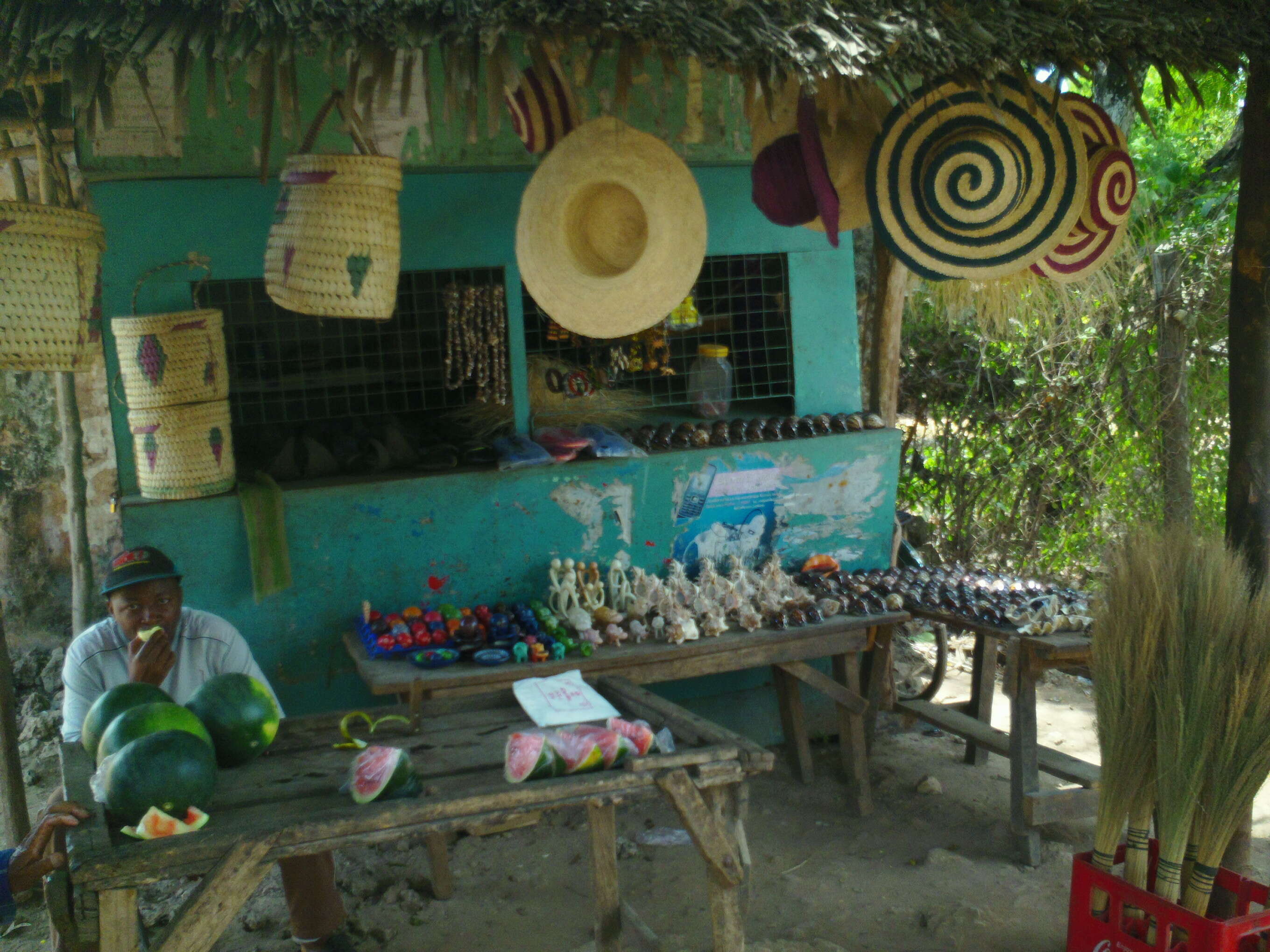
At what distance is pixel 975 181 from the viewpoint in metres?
3.62

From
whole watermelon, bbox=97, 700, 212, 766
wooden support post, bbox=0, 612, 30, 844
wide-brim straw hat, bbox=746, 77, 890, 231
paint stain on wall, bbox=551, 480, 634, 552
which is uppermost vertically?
wide-brim straw hat, bbox=746, 77, 890, 231

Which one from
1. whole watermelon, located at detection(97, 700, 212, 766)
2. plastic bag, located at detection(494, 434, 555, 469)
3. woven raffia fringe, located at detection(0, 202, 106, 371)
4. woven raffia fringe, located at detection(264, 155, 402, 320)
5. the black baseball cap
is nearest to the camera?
whole watermelon, located at detection(97, 700, 212, 766)

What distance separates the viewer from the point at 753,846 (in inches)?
174

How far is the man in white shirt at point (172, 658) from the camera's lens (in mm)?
3348

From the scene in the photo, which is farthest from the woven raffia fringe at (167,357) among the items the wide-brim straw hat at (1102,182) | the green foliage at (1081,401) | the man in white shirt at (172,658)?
the green foliage at (1081,401)

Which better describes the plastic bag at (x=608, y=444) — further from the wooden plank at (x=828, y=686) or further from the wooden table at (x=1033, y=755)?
the wooden table at (x=1033, y=755)

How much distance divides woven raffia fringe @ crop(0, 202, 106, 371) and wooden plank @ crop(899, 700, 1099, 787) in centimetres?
373

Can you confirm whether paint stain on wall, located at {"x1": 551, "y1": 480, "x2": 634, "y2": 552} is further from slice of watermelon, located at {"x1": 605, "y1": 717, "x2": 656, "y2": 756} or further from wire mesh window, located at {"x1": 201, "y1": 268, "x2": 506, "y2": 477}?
slice of watermelon, located at {"x1": 605, "y1": 717, "x2": 656, "y2": 756}

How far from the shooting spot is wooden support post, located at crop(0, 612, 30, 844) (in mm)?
3391

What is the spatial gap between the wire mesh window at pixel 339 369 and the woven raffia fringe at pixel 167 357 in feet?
2.23

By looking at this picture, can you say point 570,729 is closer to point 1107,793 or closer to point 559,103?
point 1107,793

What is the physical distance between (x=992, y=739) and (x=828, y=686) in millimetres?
758

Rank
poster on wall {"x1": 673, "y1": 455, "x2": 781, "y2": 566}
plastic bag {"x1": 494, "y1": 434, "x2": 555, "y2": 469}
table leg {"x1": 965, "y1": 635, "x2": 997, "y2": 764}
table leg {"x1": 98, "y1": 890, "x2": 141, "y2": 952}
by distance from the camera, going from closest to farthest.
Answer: table leg {"x1": 98, "y1": 890, "x2": 141, "y2": 952}, plastic bag {"x1": 494, "y1": 434, "x2": 555, "y2": 469}, poster on wall {"x1": 673, "y1": 455, "x2": 781, "y2": 566}, table leg {"x1": 965, "y1": 635, "x2": 997, "y2": 764}

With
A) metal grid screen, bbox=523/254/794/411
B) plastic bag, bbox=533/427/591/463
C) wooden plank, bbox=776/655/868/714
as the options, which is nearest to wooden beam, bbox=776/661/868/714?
wooden plank, bbox=776/655/868/714
